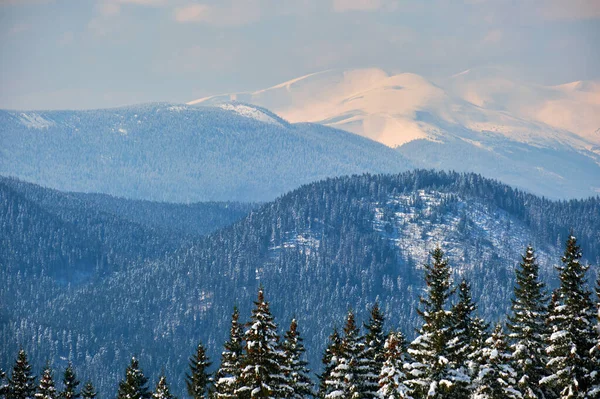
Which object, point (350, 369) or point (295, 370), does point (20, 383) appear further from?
point (350, 369)

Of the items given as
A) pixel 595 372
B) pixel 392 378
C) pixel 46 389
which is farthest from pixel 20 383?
pixel 595 372

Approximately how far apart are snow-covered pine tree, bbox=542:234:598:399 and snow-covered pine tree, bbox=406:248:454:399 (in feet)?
22.4

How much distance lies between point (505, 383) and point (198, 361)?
30.6 m

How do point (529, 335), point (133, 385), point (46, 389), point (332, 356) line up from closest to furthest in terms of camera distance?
1. point (529, 335)
2. point (332, 356)
3. point (46, 389)
4. point (133, 385)

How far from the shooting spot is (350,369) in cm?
7612

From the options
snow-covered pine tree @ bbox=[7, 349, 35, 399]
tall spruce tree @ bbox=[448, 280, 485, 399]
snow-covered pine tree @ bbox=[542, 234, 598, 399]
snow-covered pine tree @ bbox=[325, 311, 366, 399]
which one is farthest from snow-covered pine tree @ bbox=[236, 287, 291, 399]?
snow-covered pine tree @ bbox=[7, 349, 35, 399]

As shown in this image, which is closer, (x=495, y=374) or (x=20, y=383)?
(x=495, y=374)

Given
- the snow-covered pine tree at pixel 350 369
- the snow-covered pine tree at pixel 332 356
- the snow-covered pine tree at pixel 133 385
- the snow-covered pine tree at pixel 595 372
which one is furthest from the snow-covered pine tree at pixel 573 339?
the snow-covered pine tree at pixel 133 385

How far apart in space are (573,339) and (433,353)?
9450mm

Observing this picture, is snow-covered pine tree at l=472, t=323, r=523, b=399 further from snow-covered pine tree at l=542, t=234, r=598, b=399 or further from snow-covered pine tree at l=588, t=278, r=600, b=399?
snow-covered pine tree at l=588, t=278, r=600, b=399

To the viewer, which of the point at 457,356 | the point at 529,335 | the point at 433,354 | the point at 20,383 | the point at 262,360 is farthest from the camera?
the point at 20,383

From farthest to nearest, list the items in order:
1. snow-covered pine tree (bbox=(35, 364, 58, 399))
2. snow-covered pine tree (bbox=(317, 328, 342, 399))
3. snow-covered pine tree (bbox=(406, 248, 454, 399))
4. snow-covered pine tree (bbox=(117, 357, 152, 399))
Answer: snow-covered pine tree (bbox=(117, 357, 152, 399)) < snow-covered pine tree (bbox=(35, 364, 58, 399)) < snow-covered pine tree (bbox=(317, 328, 342, 399)) < snow-covered pine tree (bbox=(406, 248, 454, 399))

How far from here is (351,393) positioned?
2987 inches

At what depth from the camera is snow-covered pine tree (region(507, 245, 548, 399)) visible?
78.9 metres
